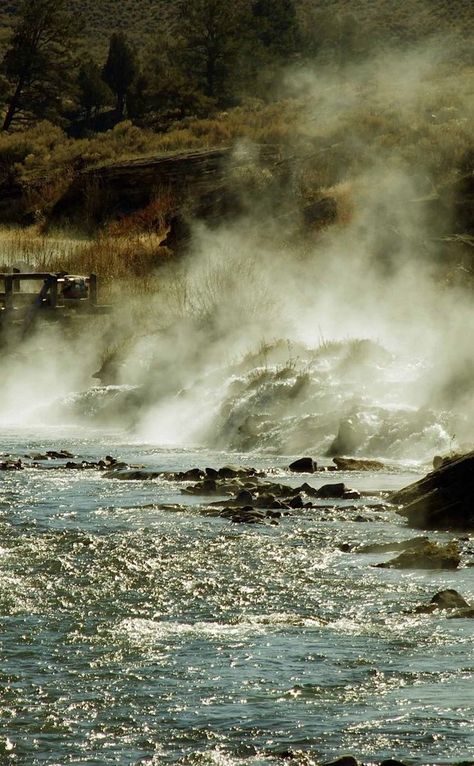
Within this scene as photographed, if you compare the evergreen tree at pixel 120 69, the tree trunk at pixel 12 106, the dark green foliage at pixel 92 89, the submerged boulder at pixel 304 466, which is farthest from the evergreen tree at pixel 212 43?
the submerged boulder at pixel 304 466

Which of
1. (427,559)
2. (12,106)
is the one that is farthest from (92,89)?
(427,559)

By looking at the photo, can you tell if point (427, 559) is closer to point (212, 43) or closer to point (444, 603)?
point (444, 603)

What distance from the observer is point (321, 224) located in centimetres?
4681

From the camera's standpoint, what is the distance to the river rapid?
9.76 metres

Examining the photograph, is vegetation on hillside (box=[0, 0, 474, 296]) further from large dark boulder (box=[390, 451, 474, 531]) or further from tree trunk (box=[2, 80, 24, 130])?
large dark boulder (box=[390, 451, 474, 531])

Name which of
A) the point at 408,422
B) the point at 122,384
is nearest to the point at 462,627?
the point at 408,422

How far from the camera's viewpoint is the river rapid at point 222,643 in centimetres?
976

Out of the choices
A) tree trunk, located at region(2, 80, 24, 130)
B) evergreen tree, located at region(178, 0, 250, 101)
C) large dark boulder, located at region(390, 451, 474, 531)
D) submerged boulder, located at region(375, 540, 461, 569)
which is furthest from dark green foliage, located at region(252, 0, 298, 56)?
submerged boulder, located at region(375, 540, 461, 569)

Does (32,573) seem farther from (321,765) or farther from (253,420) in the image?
(253,420)

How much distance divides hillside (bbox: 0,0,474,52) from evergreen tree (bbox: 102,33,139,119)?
10.7m

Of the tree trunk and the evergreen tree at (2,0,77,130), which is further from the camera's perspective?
the tree trunk

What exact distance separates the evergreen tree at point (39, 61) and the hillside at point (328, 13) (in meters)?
14.5

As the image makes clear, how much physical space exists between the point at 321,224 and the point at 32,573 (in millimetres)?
32862

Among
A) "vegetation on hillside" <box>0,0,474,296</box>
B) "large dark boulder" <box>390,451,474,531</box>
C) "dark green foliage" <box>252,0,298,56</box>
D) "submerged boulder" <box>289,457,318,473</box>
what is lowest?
"large dark boulder" <box>390,451,474,531</box>
